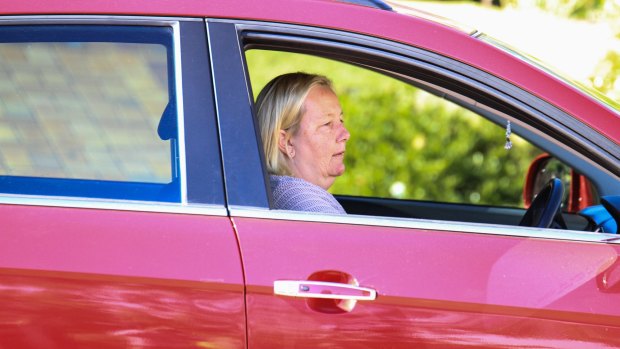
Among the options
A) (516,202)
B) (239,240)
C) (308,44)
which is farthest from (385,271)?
(516,202)

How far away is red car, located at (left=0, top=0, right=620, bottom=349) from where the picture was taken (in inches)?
92.4

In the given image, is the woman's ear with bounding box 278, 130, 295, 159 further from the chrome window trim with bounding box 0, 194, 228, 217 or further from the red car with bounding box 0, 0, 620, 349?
the chrome window trim with bounding box 0, 194, 228, 217

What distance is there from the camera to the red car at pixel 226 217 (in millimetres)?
2348

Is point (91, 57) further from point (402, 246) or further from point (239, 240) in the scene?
point (402, 246)

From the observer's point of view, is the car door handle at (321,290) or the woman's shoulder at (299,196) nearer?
the car door handle at (321,290)

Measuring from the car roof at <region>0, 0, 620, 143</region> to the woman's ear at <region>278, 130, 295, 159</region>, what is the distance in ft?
2.02

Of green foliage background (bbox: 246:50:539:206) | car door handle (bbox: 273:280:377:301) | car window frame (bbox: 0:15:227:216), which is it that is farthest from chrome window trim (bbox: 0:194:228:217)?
green foliage background (bbox: 246:50:539:206)

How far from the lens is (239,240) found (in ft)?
7.91

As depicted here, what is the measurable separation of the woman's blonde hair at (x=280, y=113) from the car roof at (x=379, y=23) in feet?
1.84

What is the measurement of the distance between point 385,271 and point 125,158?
70 centimetres

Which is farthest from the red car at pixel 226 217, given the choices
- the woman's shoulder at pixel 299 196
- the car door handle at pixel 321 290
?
the woman's shoulder at pixel 299 196

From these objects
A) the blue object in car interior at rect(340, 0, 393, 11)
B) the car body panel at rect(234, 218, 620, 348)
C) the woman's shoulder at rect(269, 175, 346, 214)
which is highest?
the blue object in car interior at rect(340, 0, 393, 11)

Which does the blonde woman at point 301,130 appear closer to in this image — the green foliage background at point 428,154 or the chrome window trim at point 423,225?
the chrome window trim at point 423,225

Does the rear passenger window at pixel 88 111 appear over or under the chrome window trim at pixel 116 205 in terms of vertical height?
over
